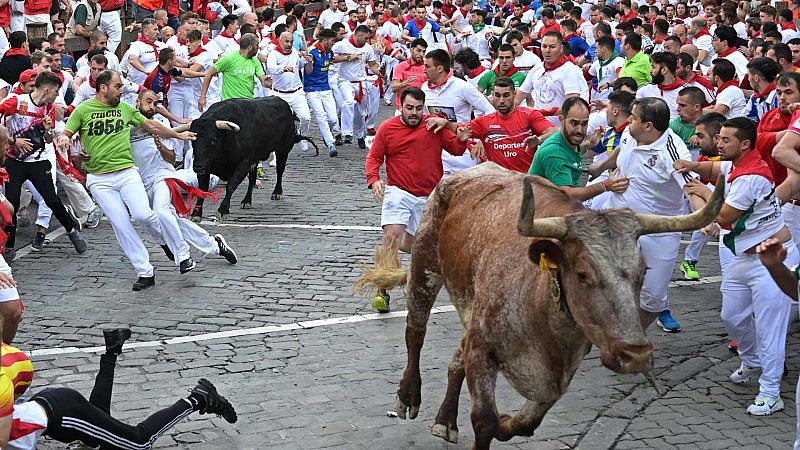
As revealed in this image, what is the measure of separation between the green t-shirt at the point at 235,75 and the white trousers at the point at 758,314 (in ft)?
35.1

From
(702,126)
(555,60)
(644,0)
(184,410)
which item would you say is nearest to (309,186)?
(555,60)

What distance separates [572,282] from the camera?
563cm

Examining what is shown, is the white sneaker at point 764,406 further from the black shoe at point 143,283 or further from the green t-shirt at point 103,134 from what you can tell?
the green t-shirt at point 103,134

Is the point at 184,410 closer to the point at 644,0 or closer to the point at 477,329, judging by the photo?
the point at 477,329

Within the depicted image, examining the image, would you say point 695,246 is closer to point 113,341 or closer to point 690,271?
point 690,271

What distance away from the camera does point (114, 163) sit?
448 inches

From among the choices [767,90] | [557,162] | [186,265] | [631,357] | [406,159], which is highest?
[631,357]

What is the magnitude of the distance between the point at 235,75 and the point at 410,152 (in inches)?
305

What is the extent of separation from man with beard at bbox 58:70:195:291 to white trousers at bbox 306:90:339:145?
25.1 feet

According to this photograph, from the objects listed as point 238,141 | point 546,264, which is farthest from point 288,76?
point 546,264

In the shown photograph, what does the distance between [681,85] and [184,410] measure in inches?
337

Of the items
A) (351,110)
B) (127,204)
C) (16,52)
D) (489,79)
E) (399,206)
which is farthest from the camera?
(351,110)

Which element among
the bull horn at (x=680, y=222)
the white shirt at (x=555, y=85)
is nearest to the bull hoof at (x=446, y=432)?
the bull horn at (x=680, y=222)

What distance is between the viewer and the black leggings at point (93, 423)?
21.0 feet
